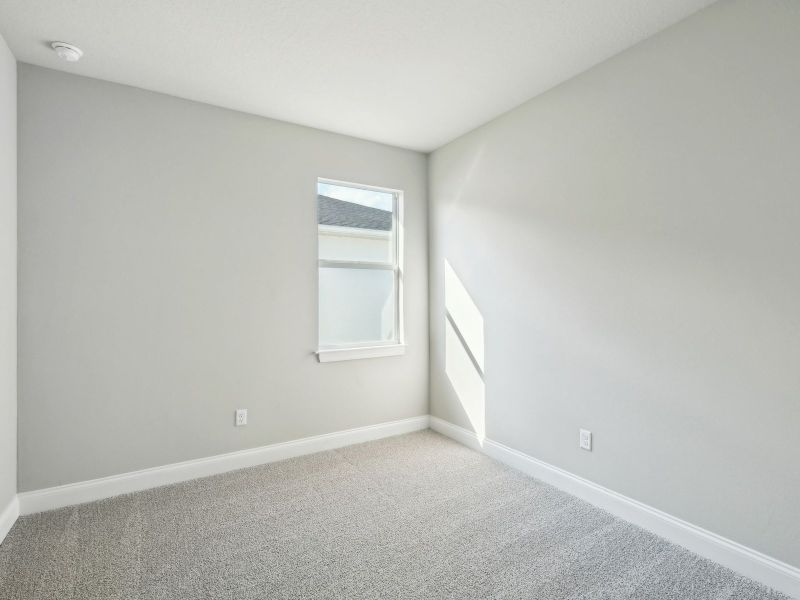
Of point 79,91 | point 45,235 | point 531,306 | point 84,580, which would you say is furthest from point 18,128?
point 531,306

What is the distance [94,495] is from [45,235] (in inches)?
62.3

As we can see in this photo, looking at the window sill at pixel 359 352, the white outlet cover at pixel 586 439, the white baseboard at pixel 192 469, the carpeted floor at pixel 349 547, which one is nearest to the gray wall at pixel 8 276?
the white baseboard at pixel 192 469

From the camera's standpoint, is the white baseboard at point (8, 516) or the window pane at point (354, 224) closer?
the white baseboard at point (8, 516)

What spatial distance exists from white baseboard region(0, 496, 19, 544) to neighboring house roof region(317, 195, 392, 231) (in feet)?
8.28

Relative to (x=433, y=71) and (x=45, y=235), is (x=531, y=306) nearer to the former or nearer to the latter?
(x=433, y=71)

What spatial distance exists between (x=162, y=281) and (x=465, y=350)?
2.31 metres

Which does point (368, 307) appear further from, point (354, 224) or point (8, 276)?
point (8, 276)

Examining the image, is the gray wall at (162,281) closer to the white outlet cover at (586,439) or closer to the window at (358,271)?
the window at (358,271)

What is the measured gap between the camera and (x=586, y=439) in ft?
8.40

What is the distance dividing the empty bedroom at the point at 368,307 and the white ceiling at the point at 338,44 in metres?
0.02

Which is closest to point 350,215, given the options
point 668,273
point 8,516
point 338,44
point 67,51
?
point 338,44

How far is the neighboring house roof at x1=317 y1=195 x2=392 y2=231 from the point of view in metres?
3.47

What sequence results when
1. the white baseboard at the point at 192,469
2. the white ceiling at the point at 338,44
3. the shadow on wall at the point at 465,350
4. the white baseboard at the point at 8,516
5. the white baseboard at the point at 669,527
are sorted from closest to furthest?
the white baseboard at the point at 669,527 → the white ceiling at the point at 338,44 → the white baseboard at the point at 8,516 → the white baseboard at the point at 192,469 → the shadow on wall at the point at 465,350

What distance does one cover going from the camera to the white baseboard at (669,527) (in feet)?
5.87
